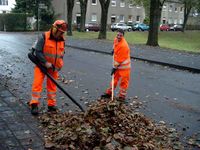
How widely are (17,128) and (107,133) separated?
1.73 m

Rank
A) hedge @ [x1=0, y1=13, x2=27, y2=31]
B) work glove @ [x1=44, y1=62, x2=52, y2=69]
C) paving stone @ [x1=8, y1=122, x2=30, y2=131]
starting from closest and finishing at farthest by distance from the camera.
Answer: paving stone @ [x1=8, y1=122, x2=30, y2=131] < work glove @ [x1=44, y1=62, x2=52, y2=69] < hedge @ [x1=0, y1=13, x2=27, y2=31]

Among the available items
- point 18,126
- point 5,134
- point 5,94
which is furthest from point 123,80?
point 5,134

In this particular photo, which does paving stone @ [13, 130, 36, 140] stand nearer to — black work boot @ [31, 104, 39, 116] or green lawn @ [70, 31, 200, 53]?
black work boot @ [31, 104, 39, 116]

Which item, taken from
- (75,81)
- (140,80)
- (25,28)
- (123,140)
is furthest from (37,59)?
(25,28)

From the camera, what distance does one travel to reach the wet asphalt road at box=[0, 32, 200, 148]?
7641 mm

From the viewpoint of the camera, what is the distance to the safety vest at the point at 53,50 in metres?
6.96

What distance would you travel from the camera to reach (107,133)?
5.11 meters

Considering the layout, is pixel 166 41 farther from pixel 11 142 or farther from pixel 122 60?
pixel 11 142

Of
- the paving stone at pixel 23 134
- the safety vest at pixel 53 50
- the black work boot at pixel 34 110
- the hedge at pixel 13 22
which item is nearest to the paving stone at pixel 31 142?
the paving stone at pixel 23 134

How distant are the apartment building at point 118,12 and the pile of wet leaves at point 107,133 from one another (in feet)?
186

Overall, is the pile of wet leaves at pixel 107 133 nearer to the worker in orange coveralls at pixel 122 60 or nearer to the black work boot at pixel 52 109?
the black work boot at pixel 52 109

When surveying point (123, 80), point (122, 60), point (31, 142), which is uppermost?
point (122, 60)

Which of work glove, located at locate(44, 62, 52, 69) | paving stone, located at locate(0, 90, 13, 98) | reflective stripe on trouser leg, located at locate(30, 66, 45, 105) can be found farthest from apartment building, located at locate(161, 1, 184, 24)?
work glove, located at locate(44, 62, 52, 69)

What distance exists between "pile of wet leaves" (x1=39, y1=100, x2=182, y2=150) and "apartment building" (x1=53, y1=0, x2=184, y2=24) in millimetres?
56756
